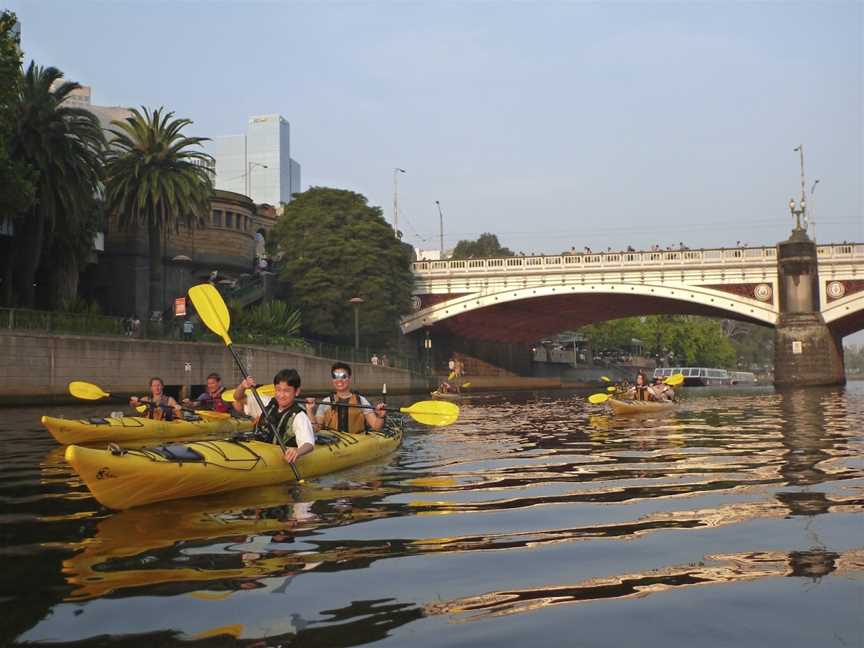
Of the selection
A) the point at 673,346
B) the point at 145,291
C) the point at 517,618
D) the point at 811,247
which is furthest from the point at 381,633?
the point at 673,346

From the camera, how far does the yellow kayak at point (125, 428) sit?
14.8 m

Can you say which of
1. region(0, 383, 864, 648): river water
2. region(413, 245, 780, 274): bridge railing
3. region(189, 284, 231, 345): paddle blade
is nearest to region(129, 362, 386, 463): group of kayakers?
region(0, 383, 864, 648): river water

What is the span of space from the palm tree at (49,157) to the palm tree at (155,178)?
4.46m

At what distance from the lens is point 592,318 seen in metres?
77.5

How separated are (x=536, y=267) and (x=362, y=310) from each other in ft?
44.5

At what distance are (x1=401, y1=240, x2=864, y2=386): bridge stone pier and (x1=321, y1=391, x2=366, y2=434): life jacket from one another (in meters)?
47.7

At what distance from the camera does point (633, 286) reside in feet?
198

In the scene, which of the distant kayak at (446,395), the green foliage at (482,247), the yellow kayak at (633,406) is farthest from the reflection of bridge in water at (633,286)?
the green foliage at (482,247)

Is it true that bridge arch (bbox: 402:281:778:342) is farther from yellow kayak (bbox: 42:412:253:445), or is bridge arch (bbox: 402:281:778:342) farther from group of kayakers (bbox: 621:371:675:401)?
yellow kayak (bbox: 42:412:253:445)

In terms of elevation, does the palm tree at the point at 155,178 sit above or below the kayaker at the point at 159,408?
above

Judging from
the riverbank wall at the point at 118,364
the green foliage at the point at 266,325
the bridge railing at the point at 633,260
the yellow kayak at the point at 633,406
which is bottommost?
the yellow kayak at the point at 633,406

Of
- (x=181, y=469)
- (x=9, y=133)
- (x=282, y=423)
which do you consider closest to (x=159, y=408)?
(x=282, y=423)

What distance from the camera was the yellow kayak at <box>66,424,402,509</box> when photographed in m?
8.03

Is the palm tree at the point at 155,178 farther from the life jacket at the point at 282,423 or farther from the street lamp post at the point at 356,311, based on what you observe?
the life jacket at the point at 282,423
